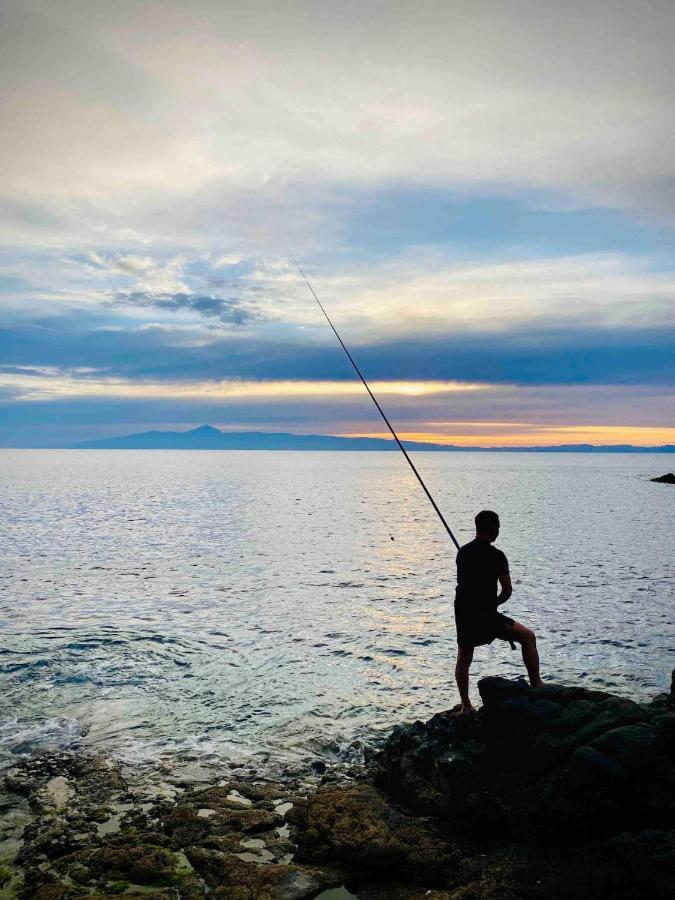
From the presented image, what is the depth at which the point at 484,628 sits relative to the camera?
8.31 m

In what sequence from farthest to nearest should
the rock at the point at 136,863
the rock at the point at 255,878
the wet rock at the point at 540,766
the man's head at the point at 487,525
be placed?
the man's head at the point at 487,525
the wet rock at the point at 540,766
the rock at the point at 136,863
the rock at the point at 255,878

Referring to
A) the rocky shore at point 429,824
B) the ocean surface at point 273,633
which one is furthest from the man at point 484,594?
the ocean surface at point 273,633

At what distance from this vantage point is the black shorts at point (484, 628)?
8305 millimetres

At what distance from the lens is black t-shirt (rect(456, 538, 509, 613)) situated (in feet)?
27.3

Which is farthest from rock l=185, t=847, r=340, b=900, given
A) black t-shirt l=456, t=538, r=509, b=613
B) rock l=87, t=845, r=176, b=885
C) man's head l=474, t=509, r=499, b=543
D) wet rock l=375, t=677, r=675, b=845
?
man's head l=474, t=509, r=499, b=543

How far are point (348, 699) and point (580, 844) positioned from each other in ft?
22.3

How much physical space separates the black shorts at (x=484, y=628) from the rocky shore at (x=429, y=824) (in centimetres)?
90

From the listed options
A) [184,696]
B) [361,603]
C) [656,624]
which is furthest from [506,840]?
[361,603]

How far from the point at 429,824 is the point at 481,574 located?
3.01 m

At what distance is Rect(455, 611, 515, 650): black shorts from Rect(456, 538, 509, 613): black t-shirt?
4.7 inches

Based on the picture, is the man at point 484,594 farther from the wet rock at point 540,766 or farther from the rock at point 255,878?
the rock at point 255,878

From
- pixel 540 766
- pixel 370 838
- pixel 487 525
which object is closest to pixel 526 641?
pixel 540 766

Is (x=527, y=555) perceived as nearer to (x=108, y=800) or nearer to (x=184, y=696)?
(x=184, y=696)

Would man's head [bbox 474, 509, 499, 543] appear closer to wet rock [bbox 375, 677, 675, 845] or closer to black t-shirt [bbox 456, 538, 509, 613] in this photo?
black t-shirt [bbox 456, 538, 509, 613]
